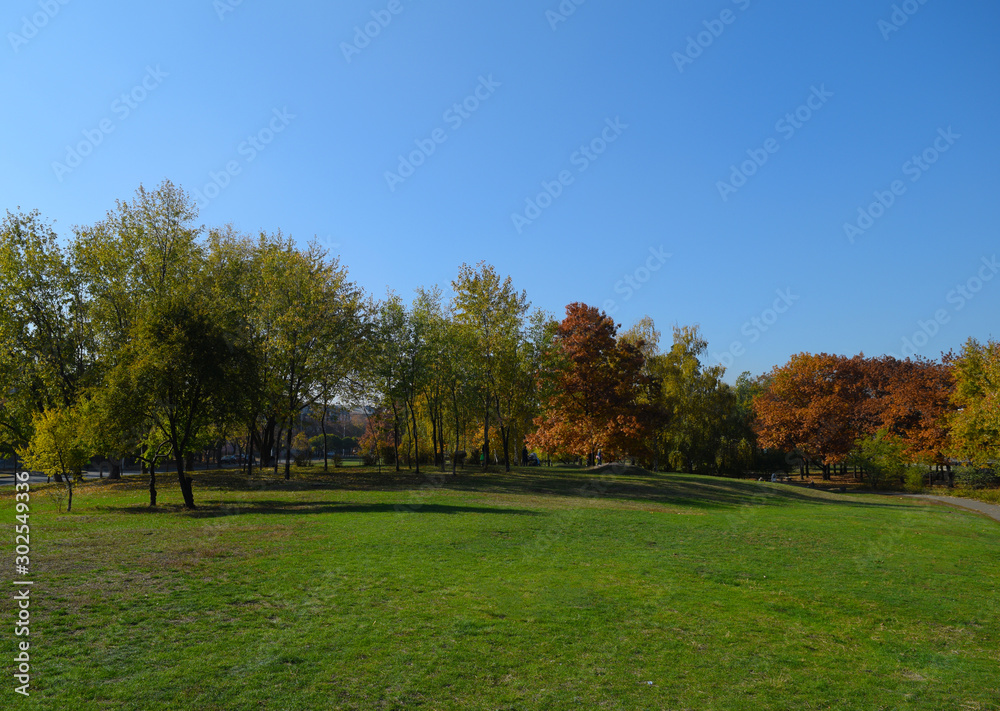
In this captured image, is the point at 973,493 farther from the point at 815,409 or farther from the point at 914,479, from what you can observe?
the point at 815,409

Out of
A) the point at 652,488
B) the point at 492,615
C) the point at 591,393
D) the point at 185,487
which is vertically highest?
the point at 591,393

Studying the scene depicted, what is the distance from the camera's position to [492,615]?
32.5 ft

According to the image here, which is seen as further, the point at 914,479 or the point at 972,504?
the point at 914,479

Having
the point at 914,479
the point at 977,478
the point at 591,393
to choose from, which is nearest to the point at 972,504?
the point at 977,478

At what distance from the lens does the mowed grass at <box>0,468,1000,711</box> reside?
7.23 m

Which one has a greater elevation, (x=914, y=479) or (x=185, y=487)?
(x=185, y=487)

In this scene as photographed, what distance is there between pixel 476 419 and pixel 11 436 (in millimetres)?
35395

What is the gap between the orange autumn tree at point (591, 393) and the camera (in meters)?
45.6

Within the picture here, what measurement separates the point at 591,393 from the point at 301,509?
2840 cm

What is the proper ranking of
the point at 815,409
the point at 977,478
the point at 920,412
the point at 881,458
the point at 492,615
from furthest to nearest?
the point at 815,409 < the point at 920,412 < the point at 881,458 < the point at 977,478 < the point at 492,615

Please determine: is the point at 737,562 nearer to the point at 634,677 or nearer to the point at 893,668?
the point at 893,668

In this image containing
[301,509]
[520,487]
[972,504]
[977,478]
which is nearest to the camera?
[301,509]

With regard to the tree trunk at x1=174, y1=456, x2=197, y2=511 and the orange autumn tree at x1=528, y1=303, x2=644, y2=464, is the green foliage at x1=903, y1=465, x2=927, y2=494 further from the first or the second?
the tree trunk at x1=174, y1=456, x2=197, y2=511

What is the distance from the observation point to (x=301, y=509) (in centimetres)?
2175
